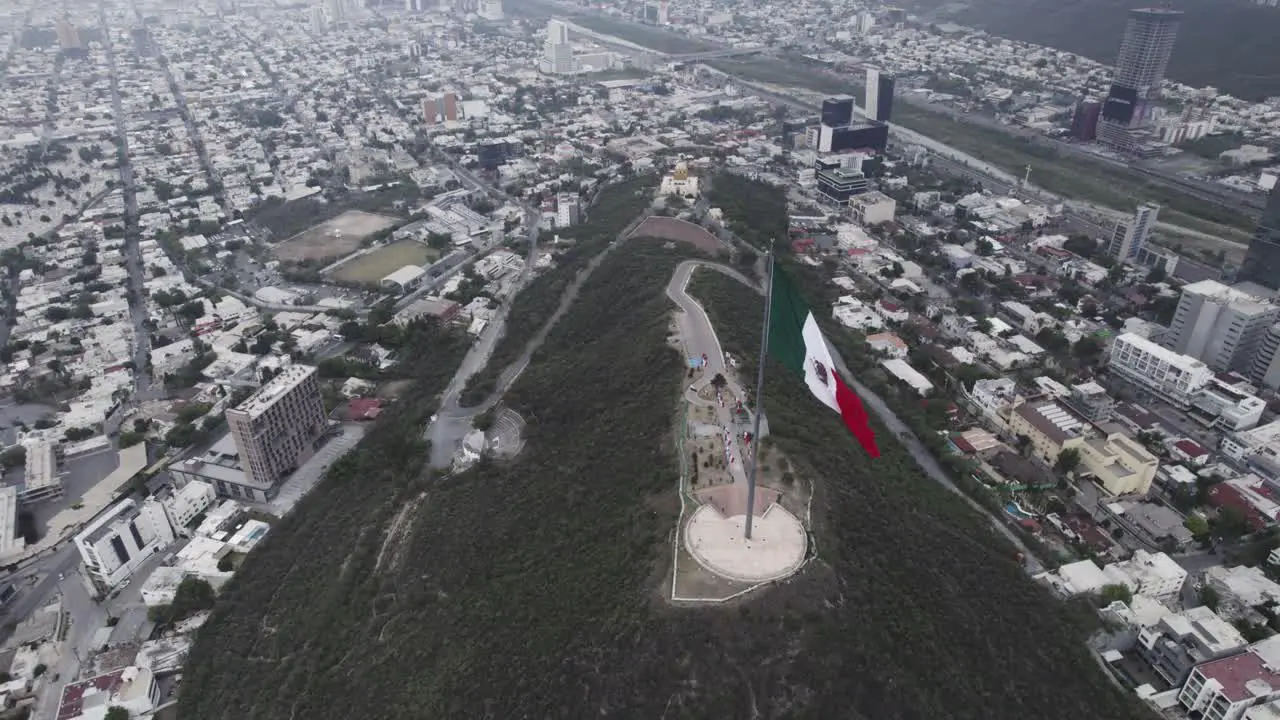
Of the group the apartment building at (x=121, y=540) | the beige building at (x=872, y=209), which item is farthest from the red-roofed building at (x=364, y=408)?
the beige building at (x=872, y=209)

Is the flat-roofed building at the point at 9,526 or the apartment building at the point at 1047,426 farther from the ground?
the apartment building at the point at 1047,426

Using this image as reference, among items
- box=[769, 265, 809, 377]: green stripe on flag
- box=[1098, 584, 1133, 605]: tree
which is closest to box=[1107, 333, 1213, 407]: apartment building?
box=[1098, 584, 1133, 605]: tree

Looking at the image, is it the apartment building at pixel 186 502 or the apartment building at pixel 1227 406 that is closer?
the apartment building at pixel 186 502

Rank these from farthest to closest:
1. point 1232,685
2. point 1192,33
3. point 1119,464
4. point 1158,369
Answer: point 1192,33 < point 1158,369 < point 1119,464 < point 1232,685

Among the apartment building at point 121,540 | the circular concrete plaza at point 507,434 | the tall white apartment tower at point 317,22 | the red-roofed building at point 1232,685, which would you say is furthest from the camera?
the tall white apartment tower at point 317,22

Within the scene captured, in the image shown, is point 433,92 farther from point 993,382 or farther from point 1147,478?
point 1147,478

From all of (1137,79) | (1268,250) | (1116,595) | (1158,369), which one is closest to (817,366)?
(1116,595)

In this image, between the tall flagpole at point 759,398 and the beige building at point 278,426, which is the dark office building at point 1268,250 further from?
the beige building at point 278,426

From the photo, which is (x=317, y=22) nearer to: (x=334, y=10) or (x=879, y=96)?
(x=334, y=10)

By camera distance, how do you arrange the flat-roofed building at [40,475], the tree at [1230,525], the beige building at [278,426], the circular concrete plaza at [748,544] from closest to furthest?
the circular concrete plaza at [748,544], the tree at [1230,525], the beige building at [278,426], the flat-roofed building at [40,475]
